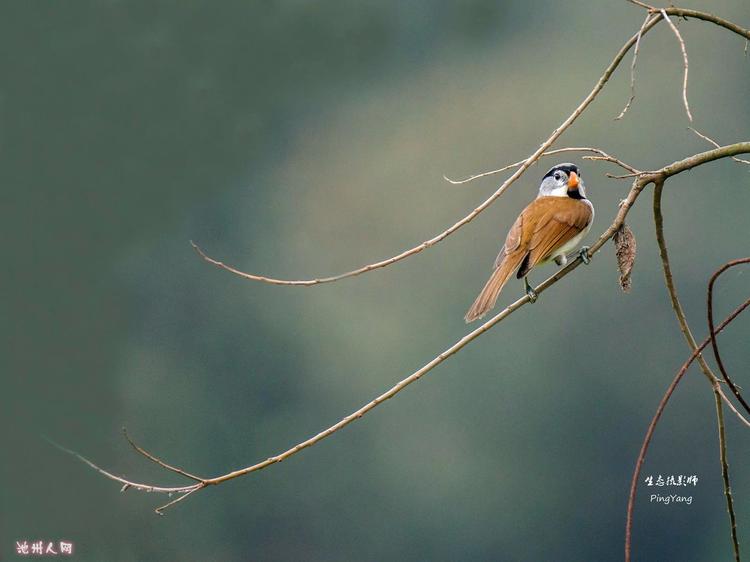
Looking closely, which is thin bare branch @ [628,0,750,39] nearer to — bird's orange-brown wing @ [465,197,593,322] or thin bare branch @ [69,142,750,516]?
thin bare branch @ [69,142,750,516]

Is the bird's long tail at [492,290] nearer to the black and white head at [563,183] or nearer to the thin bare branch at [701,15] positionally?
the black and white head at [563,183]

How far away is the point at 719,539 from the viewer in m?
13.4

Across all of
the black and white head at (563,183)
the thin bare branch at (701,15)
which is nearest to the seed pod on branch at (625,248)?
the thin bare branch at (701,15)

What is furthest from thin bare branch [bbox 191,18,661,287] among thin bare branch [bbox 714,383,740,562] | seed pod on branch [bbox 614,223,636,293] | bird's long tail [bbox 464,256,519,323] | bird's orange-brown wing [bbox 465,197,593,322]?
bird's orange-brown wing [bbox 465,197,593,322]

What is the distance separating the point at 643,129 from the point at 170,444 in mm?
8881

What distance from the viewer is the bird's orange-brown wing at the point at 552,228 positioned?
3.11 meters

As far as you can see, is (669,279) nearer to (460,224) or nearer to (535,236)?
(460,224)

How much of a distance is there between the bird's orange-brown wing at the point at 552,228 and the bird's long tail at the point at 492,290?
46 mm

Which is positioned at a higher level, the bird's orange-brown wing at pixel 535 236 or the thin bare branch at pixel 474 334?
the bird's orange-brown wing at pixel 535 236

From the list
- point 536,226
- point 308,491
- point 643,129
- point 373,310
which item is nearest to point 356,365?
point 373,310

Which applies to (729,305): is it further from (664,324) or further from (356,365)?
(356,365)

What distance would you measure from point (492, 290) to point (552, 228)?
38cm

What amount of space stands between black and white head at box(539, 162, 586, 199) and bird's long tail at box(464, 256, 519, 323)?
61cm

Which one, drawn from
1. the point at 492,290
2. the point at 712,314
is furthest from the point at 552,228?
the point at 712,314
